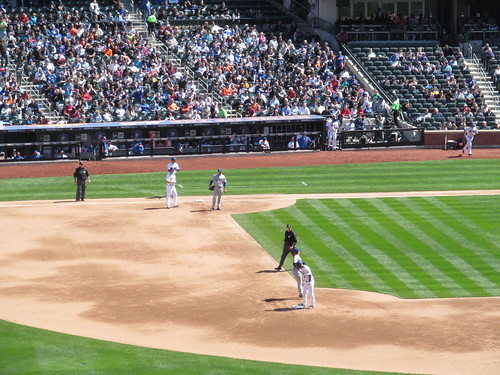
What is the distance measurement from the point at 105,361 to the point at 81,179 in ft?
60.2

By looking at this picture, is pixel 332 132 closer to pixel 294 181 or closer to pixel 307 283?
pixel 294 181

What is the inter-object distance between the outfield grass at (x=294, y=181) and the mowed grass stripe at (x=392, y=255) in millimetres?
4599

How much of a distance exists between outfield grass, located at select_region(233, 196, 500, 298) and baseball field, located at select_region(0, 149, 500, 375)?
88 mm

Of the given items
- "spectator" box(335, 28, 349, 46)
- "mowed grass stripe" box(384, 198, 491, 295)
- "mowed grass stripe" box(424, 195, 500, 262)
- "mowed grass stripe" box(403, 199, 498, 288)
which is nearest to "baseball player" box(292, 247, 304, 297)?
"mowed grass stripe" box(384, 198, 491, 295)

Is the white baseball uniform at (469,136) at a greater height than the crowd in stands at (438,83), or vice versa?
the crowd in stands at (438,83)

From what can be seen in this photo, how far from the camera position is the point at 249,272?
30641 mm

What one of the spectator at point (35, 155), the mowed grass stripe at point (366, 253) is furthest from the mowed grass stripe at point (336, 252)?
the spectator at point (35, 155)

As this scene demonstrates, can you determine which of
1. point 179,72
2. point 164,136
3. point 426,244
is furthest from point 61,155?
point 426,244

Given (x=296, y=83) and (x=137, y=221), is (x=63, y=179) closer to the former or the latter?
(x=137, y=221)

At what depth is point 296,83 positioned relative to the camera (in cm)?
5775

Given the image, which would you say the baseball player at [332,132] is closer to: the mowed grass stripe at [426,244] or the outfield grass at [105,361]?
the mowed grass stripe at [426,244]

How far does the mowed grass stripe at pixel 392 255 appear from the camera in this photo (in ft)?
96.0

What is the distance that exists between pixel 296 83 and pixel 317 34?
680 centimetres

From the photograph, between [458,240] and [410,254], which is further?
[458,240]
